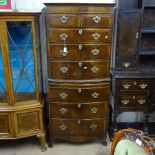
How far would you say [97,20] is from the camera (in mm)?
2127

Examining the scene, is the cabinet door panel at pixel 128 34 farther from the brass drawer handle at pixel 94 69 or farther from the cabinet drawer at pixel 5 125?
the cabinet drawer at pixel 5 125

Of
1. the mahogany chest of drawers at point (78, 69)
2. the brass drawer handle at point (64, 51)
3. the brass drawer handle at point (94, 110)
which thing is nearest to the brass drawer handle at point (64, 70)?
the mahogany chest of drawers at point (78, 69)

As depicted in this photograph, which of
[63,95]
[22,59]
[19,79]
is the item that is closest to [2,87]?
[19,79]

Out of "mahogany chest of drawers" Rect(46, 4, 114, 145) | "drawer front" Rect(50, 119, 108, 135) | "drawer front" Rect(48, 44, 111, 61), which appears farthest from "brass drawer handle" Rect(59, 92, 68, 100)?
"drawer front" Rect(48, 44, 111, 61)

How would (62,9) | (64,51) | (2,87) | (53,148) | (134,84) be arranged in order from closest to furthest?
(62,9) < (64,51) < (2,87) < (134,84) < (53,148)

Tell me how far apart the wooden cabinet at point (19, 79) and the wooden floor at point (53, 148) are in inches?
5.2

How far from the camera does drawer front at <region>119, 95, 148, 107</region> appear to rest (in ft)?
8.05

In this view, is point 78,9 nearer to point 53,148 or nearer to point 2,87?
point 2,87

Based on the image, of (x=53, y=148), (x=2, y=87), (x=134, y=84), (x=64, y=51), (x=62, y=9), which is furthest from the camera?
(x=53, y=148)

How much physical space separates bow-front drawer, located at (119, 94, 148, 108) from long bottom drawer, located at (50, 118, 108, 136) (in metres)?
0.27

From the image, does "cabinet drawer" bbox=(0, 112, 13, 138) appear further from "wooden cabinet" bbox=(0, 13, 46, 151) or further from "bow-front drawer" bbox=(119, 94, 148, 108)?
"bow-front drawer" bbox=(119, 94, 148, 108)

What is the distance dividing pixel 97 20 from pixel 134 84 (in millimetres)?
779

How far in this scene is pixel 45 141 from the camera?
→ 2.59 m

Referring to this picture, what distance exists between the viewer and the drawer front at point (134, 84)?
2.40m
